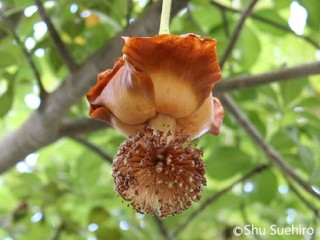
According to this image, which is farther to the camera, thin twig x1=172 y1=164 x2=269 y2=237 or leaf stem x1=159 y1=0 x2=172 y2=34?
thin twig x1=172 y1=164 x2=269 y2=237

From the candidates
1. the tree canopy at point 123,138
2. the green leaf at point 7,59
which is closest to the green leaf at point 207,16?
the tree canopy at point 123,138

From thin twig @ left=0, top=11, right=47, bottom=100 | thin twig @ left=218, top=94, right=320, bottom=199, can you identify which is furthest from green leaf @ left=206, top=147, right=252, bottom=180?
thin twig @ left=0, top=11, right=47, bottom=100

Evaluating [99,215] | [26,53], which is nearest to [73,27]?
[26,53]

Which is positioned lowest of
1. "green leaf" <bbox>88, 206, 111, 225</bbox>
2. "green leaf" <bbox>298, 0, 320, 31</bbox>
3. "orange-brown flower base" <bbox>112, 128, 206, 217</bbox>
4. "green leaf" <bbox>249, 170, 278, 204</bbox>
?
"green leaf" <bbox>249, 170, 278, 204</bbox>

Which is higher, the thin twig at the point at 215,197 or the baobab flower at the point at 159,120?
the baobab flower at the point at 159,120

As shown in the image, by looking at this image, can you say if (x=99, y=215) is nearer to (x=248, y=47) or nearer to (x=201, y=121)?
(x=248, y=47)

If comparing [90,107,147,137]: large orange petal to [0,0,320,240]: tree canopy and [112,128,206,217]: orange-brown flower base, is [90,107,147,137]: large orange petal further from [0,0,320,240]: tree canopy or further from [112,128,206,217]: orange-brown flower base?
[0,0,320,240]: tree canopy

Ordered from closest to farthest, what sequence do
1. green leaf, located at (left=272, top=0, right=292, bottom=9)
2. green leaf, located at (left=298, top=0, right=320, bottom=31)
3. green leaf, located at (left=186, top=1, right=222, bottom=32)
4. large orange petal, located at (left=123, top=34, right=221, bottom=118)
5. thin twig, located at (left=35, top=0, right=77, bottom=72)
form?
large orange petal, located at (left=123, top=34, right=221, bottom=118) → thin twig, located at (left=35, top=0, right=77, bottom=72) → green leaf, located at (left=298, top=0, right=320, bottom=31) → green leaf, located at (left=272, top=0, right=292, bottom=9) → green leaf, located at (left=186, top=1, right=222, bottom=32)

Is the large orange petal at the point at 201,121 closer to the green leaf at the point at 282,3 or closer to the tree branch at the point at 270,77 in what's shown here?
the tree branch at the point at 270,77
